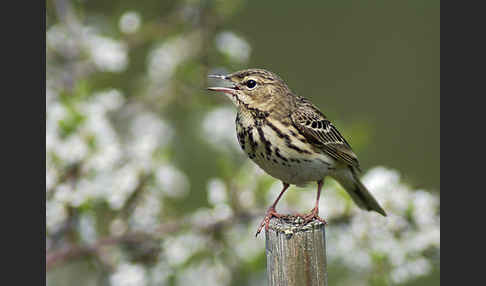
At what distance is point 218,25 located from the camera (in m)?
7.47

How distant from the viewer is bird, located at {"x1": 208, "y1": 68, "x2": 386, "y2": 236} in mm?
5707

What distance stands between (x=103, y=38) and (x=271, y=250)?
10.9ft

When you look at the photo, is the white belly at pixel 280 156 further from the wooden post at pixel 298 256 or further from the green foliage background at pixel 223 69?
the wooden post at pixel 298 256

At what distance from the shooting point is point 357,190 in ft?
21.5

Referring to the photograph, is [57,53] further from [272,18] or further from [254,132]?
[272,18]

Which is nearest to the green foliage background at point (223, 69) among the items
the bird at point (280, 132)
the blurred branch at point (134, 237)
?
the blurred branch at point (134, 237)

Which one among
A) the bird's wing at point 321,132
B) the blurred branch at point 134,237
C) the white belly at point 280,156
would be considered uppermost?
the bird's wing at point 321,132

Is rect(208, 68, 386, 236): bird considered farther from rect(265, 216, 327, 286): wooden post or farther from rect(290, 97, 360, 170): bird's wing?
rect(265, 216, 327, 286): wooden post

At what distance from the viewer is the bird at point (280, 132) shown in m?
5.71

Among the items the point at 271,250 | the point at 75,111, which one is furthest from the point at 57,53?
the point at 271,250

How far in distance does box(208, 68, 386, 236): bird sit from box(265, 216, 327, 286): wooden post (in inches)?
32.0

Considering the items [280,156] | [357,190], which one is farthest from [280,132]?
[357,190]

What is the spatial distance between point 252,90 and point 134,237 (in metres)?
1.74

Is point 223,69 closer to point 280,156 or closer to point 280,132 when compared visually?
point 280,132
